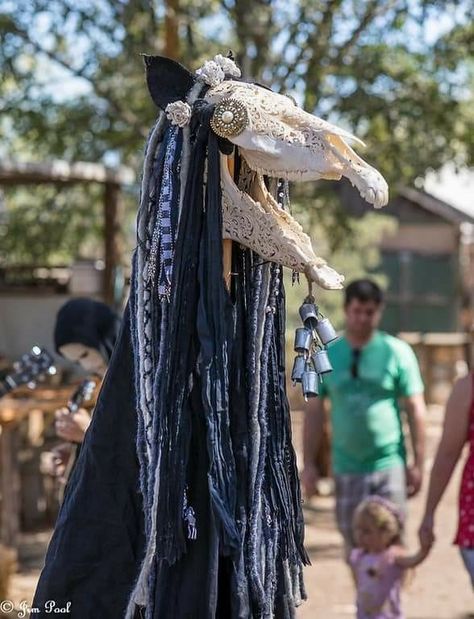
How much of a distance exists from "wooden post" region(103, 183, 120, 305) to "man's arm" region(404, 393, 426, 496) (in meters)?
4.16

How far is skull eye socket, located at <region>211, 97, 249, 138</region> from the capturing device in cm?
243

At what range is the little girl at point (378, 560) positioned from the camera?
4910 mm

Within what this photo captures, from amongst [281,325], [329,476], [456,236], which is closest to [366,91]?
[329,476]

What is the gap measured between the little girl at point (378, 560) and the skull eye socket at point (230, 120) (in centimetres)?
287

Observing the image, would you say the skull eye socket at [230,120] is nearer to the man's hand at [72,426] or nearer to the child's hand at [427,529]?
the man's hand at [72,426]

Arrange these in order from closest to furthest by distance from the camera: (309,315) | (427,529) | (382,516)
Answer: (309,315) → (427,529) → (382,516)

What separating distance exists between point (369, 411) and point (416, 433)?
0.26m

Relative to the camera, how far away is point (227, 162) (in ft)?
8.30

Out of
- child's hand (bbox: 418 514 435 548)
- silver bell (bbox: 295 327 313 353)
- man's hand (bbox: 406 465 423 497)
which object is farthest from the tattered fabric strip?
man's hand (bbox: 406 465 423 497)

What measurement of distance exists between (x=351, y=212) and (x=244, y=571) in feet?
23.4

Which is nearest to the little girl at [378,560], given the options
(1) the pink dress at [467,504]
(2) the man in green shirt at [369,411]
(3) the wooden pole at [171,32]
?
(2) the man in green shirt at [369,411]

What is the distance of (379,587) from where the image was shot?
4.92 metres

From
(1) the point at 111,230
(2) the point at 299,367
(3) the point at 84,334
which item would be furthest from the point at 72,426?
(1) the point at 111,230

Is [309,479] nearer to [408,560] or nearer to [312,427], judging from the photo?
[312,427]
